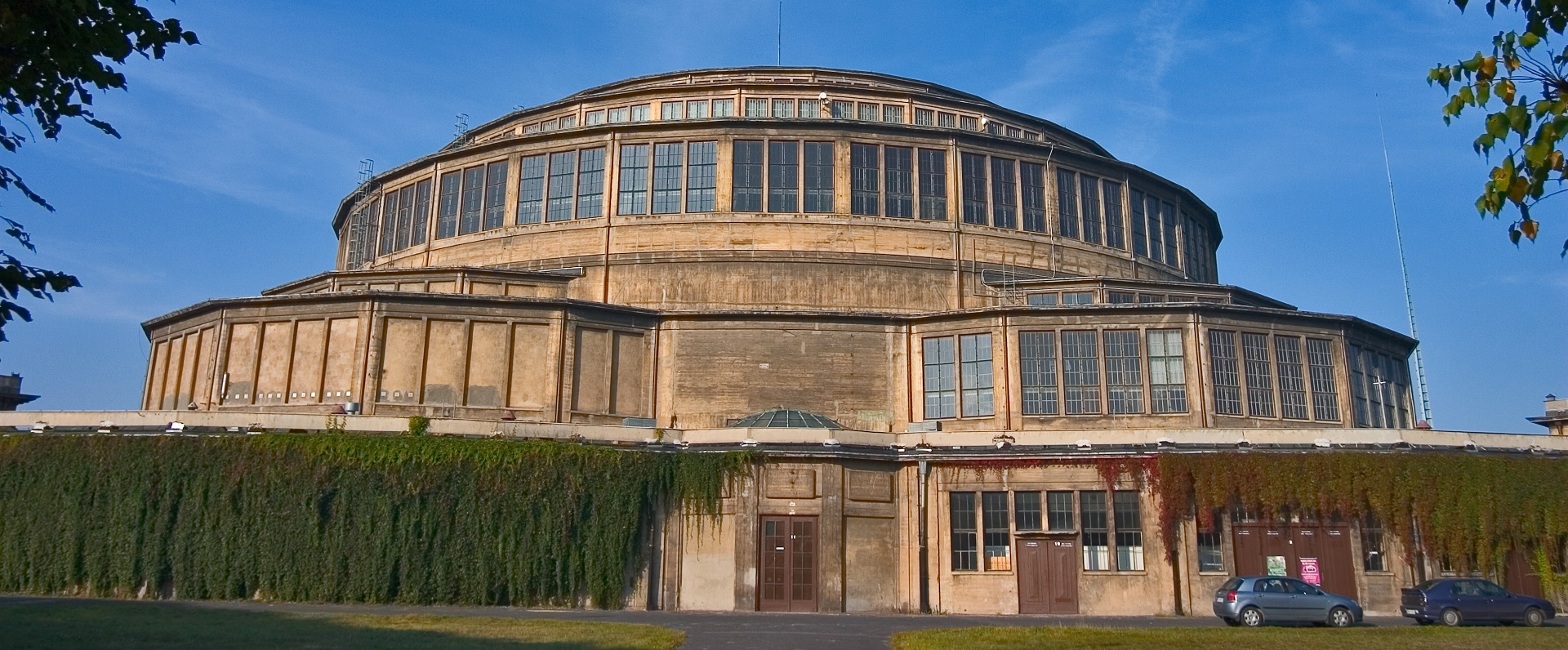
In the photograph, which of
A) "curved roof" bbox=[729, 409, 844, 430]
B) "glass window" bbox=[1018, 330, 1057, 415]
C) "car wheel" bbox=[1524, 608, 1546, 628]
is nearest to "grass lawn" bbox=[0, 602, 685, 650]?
"curved roof" bbox=[729, 409, 844, 430]

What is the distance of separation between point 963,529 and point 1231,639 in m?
11.8

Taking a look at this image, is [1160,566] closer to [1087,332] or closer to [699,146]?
[1087,332]

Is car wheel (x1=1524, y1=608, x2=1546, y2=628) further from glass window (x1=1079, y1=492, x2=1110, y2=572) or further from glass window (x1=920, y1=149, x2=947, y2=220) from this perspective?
glass window (x1=920, y1=149, x2=947, y2=220)

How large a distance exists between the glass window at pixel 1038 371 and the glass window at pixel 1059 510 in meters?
4.20

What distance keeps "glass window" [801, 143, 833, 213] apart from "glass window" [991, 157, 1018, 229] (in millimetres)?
6138

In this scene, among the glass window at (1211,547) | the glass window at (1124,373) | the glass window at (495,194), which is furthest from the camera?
the glass window at (495,194)

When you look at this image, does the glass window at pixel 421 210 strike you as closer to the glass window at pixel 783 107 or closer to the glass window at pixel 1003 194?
the glass window at pixel 783 107

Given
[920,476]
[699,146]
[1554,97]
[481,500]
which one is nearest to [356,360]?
[481,500]

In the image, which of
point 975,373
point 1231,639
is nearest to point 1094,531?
point 975,373

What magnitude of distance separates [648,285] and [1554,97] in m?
34.6

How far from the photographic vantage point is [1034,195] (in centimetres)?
4444

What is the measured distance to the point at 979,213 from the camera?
43.3 meters

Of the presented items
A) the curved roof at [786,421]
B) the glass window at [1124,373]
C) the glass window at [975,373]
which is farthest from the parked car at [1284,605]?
the curved roof at [786,421]

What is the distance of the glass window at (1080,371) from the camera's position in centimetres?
3669
